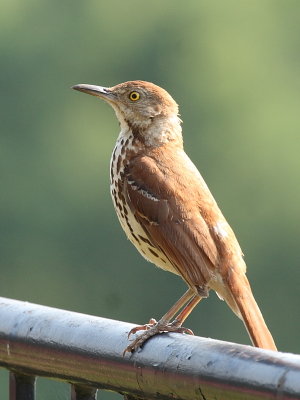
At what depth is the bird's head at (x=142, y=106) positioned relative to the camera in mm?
6453

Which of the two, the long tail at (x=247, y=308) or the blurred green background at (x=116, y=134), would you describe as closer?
the long tail at (x=247, y=308)

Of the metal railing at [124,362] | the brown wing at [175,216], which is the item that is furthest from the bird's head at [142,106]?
the metal railing at [124,362]

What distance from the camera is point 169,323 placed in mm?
5016

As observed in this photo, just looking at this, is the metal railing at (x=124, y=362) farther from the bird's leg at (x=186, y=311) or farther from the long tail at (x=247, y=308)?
the bird's leg at (x=186, y=311)

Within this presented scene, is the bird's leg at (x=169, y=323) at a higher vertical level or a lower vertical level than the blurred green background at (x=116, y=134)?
lower

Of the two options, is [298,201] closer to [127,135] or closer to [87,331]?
[127,135]

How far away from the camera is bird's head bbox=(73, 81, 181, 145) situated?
6453 mm

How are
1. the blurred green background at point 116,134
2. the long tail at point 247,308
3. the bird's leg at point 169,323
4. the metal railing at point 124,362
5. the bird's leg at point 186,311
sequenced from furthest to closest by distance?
the blurred green background at point 116,134 < the bird's leg at point 186,311 < the long tail at point 247,308 < the bird's leg at point 169,323 < the metal railing at point 124,362

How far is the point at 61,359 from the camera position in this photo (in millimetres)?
3691

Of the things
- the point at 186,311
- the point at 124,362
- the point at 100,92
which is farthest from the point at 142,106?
the point at 124,362

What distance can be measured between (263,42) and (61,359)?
44.0m

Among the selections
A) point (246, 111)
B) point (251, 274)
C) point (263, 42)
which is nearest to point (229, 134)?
point (246, 111)

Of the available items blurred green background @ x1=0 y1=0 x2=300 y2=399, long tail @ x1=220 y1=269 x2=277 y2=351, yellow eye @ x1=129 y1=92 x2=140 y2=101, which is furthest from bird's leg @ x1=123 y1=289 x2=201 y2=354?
blurred green background @ x1=0 y1=0 x2=300 y2=399

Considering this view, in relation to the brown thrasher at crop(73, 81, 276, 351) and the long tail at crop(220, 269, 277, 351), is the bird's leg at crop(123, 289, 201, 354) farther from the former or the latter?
the long tail at crop(220, 269, 277, 351)
